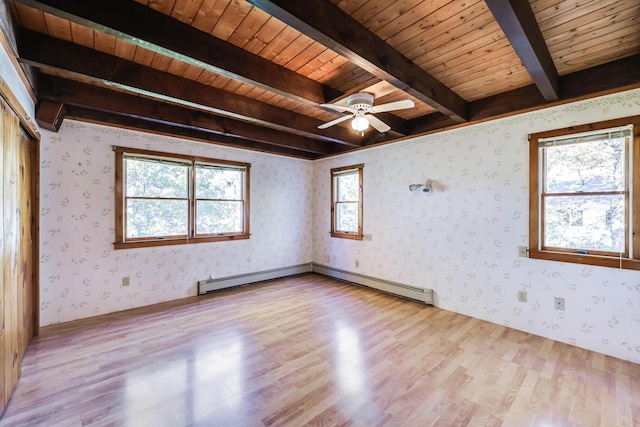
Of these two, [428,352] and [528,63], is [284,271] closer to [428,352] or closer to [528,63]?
[428,352]

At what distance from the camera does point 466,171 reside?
3557 millimetres

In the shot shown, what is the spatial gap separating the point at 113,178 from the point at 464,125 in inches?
180

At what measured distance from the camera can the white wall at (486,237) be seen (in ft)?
8.63

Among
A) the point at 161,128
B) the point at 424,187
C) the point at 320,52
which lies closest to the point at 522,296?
the point at 424,187

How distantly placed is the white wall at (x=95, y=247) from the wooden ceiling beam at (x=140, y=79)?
1.58 meters

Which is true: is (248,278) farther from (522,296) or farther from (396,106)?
(522,296)

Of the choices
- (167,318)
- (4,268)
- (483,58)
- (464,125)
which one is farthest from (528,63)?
(167,318)

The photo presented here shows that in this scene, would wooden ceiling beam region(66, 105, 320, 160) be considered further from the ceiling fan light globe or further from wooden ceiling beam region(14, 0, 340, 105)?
the ceiling fan light globe

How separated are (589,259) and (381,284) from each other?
2531 mm

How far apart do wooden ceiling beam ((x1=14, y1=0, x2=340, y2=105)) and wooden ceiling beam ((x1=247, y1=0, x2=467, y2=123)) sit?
746 millimetres

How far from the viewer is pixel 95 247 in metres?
3.54

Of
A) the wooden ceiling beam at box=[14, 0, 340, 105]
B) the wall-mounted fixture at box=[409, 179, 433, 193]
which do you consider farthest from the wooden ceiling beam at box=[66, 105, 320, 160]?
the wall-mounted fixture at box=[409, 179, 433, 193]

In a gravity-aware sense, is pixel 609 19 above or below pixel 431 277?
above

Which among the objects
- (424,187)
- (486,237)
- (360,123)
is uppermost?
(360,123)
